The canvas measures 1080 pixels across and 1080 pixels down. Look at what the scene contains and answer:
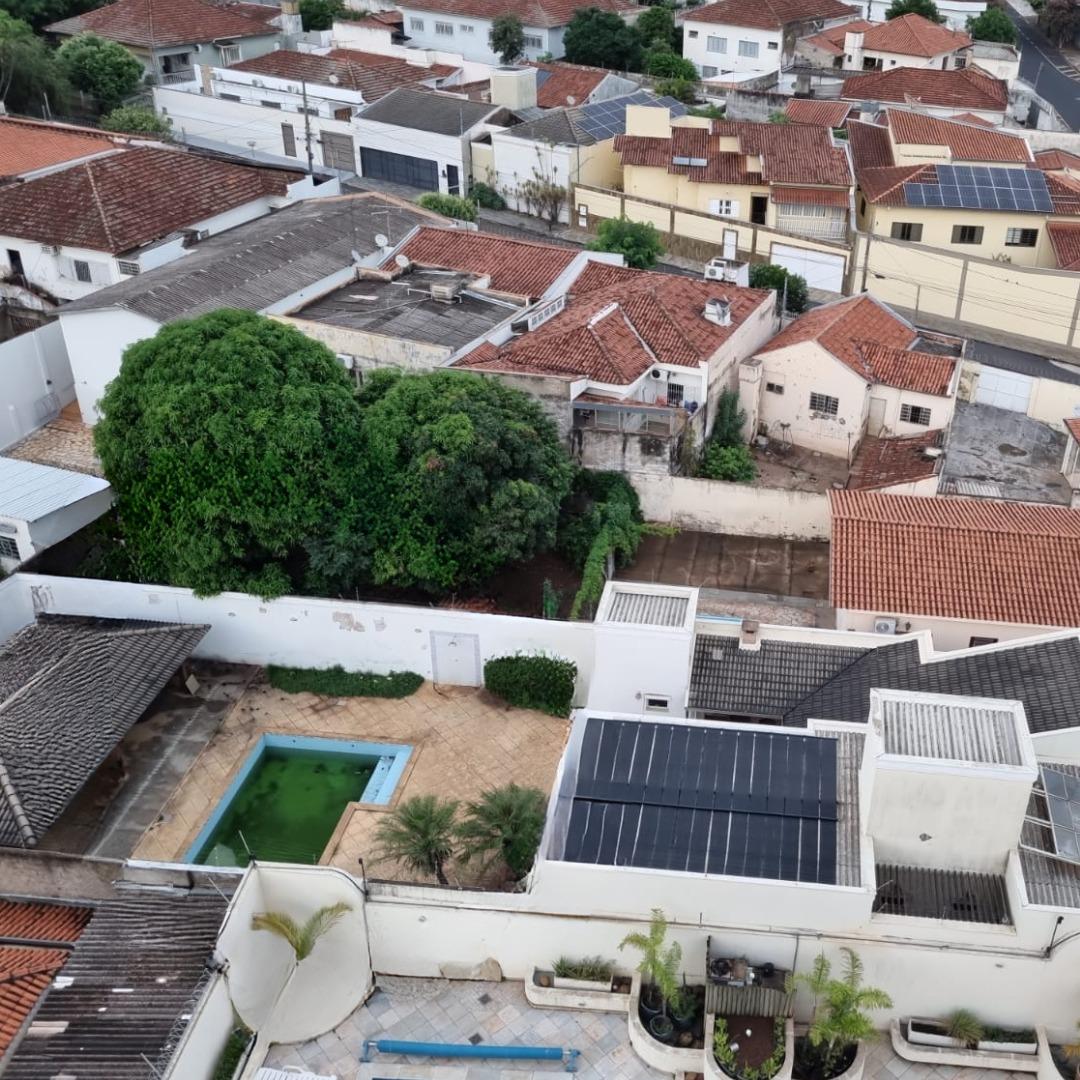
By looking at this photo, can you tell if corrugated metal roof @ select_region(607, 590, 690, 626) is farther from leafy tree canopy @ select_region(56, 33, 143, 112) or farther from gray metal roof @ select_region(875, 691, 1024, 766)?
leafy tree canopy @ select_region(56, 33, 143, 112)

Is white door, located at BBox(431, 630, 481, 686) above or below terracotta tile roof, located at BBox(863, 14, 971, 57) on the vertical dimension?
below

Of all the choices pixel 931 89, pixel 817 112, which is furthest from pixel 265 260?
pixel 931 89

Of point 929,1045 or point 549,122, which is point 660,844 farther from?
point 549,122

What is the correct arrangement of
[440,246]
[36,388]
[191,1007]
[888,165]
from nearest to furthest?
[191,1007], [36,388], [440,246], [888,165]

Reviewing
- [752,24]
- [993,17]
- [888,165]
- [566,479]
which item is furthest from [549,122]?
[993,17]

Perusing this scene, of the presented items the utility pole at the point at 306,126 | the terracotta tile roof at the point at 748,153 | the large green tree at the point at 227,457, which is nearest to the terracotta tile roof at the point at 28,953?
the large green tree at the point at 227,457

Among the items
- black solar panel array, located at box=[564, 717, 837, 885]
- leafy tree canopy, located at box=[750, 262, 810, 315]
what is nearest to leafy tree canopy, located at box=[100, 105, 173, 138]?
leafy tree canopy, located at box=[750, 262, 810, 315]

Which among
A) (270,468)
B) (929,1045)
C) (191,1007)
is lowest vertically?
(929,1045)
